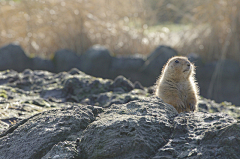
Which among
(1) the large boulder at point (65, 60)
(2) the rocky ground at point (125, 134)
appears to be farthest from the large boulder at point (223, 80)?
(2) the rocky ground at point (125, 134)

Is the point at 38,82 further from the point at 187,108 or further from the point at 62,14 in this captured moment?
the point at 62,14

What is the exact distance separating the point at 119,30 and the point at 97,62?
1396 mm

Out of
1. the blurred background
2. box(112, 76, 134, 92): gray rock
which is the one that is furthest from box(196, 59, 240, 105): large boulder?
box(112, 76, 134, 92): gray rock

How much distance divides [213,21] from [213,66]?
4.55 feet

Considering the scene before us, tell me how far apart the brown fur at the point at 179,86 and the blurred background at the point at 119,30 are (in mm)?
4713

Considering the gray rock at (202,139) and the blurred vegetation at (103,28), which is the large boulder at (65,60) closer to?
the blurred vegetation at (103,28)

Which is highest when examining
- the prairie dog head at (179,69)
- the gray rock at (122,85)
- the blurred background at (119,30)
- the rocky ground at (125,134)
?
the blurred background at (119,30)

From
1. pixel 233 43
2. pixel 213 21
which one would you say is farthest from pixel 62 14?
pixel 233 43

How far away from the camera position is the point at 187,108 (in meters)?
4.11

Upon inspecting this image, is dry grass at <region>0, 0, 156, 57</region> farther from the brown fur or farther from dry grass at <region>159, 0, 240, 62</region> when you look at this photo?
the brown fur

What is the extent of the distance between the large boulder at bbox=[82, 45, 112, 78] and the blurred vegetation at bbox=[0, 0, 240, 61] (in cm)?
83

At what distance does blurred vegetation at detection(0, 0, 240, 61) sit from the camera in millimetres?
9344

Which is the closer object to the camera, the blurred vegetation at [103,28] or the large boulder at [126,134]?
the large boulder at [126,134]

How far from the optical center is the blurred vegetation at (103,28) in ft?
30.7
